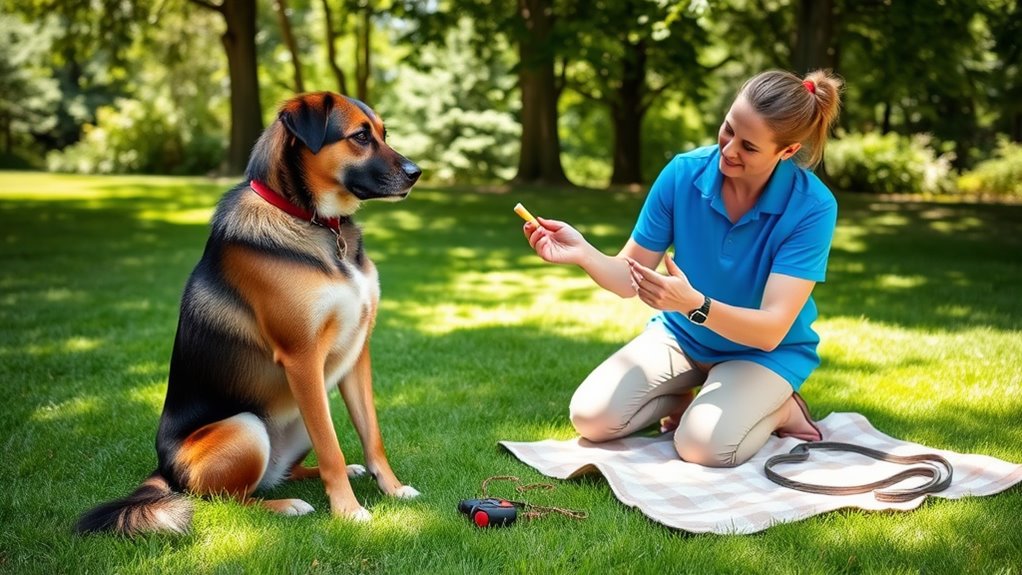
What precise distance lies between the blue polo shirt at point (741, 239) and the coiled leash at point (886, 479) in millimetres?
357

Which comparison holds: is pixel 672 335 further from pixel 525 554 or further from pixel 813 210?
pixel 525 554

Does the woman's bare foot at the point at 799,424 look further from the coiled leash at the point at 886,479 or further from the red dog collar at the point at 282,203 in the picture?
the red dog collar at the point at 282,203

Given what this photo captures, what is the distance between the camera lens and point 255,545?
298 cm

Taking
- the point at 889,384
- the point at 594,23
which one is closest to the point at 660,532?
the point at 889,384

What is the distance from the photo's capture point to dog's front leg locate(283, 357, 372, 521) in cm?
323

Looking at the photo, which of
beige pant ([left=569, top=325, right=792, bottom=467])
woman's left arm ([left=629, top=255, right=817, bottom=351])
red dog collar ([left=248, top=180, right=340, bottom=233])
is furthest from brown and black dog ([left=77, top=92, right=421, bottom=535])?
beige pant ([left=569, top=325, right=792, bottom=467])

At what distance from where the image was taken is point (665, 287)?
133 inches

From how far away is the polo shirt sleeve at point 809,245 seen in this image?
3.87 m

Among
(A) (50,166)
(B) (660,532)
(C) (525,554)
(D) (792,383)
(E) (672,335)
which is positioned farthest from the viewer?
(A) (50,166)

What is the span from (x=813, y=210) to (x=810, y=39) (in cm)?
1300

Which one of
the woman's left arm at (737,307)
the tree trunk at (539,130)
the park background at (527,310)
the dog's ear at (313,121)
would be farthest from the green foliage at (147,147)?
the woman's left arm at (737,307)

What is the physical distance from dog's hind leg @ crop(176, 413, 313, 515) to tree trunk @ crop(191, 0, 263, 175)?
17235mm

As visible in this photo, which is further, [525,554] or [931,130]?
[931,130]

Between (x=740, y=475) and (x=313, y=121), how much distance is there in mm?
2389
